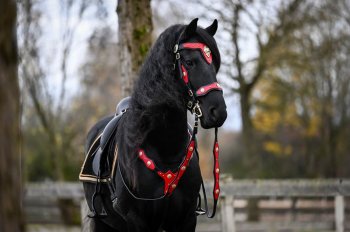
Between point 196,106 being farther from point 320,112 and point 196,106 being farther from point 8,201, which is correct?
point 320,112

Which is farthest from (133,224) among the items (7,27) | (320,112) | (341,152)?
(341,152)

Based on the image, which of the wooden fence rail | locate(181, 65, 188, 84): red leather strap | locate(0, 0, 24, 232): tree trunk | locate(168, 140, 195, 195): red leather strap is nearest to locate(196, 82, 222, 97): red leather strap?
locate(181, 65, 188, 84): red leather strap

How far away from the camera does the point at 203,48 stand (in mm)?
4918

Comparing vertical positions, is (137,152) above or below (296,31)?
below

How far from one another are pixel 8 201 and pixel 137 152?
2.03 m

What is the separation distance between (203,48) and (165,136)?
0.83m

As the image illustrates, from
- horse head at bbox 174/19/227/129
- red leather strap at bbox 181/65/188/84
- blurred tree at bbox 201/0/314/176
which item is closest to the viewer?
horse head at bbox 174/19/227/129

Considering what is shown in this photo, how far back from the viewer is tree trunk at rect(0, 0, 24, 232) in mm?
3246

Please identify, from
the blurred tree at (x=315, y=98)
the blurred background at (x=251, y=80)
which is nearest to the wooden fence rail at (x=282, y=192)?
the blurred background at (x=251, y=80)

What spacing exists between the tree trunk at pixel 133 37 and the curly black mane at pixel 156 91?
9.36 ft

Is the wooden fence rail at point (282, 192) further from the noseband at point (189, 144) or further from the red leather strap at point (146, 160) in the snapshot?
the red leather strap at point (146, 160)

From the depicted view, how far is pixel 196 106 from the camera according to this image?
4.72 m

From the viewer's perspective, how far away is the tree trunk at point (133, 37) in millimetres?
8117

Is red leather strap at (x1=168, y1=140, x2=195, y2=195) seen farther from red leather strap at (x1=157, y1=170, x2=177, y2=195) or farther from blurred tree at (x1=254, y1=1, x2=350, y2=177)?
blurred tree at (x1=254, y1=1, x2=350, y2=177)
